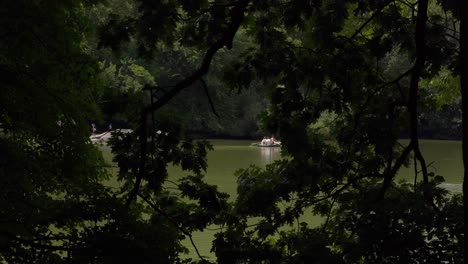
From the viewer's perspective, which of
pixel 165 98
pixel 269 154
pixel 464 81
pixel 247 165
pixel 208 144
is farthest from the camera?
pixel 269 154

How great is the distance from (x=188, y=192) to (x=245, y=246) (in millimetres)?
490

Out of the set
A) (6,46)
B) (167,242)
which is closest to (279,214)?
(167,242)

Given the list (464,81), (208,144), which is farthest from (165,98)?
(464,81)

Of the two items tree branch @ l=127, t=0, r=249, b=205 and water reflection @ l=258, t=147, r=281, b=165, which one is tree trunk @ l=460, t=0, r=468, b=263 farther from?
water reflection @ l=258, t=147, r=281, b=165

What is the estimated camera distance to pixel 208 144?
12.2 ft

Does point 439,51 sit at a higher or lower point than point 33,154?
higher

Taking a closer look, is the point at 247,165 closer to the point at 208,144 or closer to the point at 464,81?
the point at 208,144

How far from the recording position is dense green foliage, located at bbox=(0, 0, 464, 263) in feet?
11.5

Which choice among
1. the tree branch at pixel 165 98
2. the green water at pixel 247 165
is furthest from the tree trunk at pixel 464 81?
the green water at pixel 247 165

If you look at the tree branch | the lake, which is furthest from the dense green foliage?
the lake

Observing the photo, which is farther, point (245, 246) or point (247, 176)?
point (247, 176)

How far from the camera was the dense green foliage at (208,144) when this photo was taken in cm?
349

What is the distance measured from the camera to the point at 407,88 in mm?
4562

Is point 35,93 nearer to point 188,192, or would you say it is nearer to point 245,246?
point 188,192
